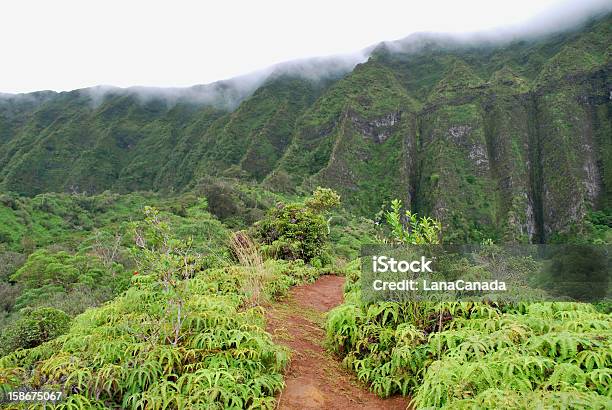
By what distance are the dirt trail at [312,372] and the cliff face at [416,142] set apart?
59.6 meters

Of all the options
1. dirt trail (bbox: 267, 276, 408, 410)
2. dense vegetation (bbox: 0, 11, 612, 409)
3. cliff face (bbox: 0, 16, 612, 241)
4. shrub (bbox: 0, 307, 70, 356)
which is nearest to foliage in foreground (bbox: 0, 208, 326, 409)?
dense vegetation (bbox: 0, 11, 612, 409)

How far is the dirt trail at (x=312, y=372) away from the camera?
391 cm

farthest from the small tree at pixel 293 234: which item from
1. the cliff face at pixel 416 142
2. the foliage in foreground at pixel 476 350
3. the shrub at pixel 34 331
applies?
the cliff face at pixel 416 142

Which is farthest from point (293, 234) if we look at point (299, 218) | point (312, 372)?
point (312, 372)

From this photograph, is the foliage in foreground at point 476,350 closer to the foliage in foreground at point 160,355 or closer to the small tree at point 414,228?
the small tree at point 414,228

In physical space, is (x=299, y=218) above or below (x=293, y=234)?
above

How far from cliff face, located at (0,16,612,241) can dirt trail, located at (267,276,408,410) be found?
59.6 metres

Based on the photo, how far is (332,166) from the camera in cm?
9250

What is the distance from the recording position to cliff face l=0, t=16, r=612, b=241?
90500 mm

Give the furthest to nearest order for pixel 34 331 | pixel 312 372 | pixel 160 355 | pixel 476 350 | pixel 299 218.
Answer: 1. pixel 299 218
2. pixel 34 331
3. pixel 312 372
4. pixel 160 355
5. pixel 476 350

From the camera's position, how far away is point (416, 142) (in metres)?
108

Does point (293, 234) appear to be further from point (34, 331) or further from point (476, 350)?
point (476, 350)

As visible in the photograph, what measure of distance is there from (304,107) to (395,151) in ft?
148

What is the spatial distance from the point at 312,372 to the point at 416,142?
358 ft
